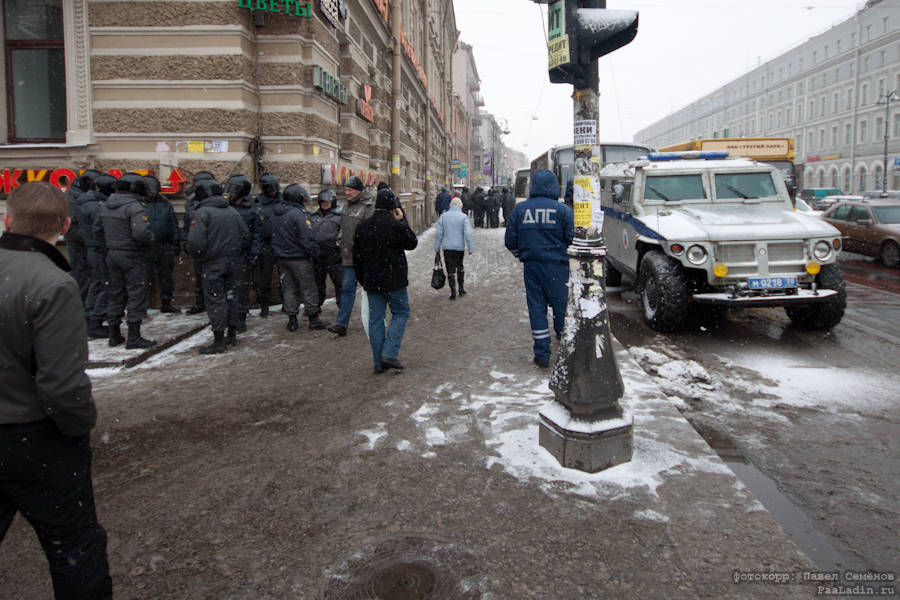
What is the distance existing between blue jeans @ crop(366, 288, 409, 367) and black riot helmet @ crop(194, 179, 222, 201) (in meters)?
2.50

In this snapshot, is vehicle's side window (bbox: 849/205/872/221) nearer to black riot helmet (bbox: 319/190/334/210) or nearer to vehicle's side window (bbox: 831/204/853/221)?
vehicle's side window (bbox: 831/204/853/221)

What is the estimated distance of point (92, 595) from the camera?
2.28 meters

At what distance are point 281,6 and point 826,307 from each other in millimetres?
8388

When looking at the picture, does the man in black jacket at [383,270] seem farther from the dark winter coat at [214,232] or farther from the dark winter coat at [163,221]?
the dark winter coat at [163,221]

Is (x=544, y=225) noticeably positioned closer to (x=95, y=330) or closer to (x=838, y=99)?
(x=95, y=330)

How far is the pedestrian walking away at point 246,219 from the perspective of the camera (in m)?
8.07

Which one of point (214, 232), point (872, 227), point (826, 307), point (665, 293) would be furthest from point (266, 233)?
point (872, 227)

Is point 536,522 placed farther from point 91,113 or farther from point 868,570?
point 91,113

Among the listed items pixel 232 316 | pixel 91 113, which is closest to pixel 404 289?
pixel 232 316

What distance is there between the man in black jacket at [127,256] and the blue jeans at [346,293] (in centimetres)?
218

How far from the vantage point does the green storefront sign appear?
8.68 m

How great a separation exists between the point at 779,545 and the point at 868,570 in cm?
38

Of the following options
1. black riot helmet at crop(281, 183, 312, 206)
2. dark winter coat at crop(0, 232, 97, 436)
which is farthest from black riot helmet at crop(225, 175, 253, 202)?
dark winter coat at crop(0, 232, 97, 436)

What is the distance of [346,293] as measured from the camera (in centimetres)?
750
